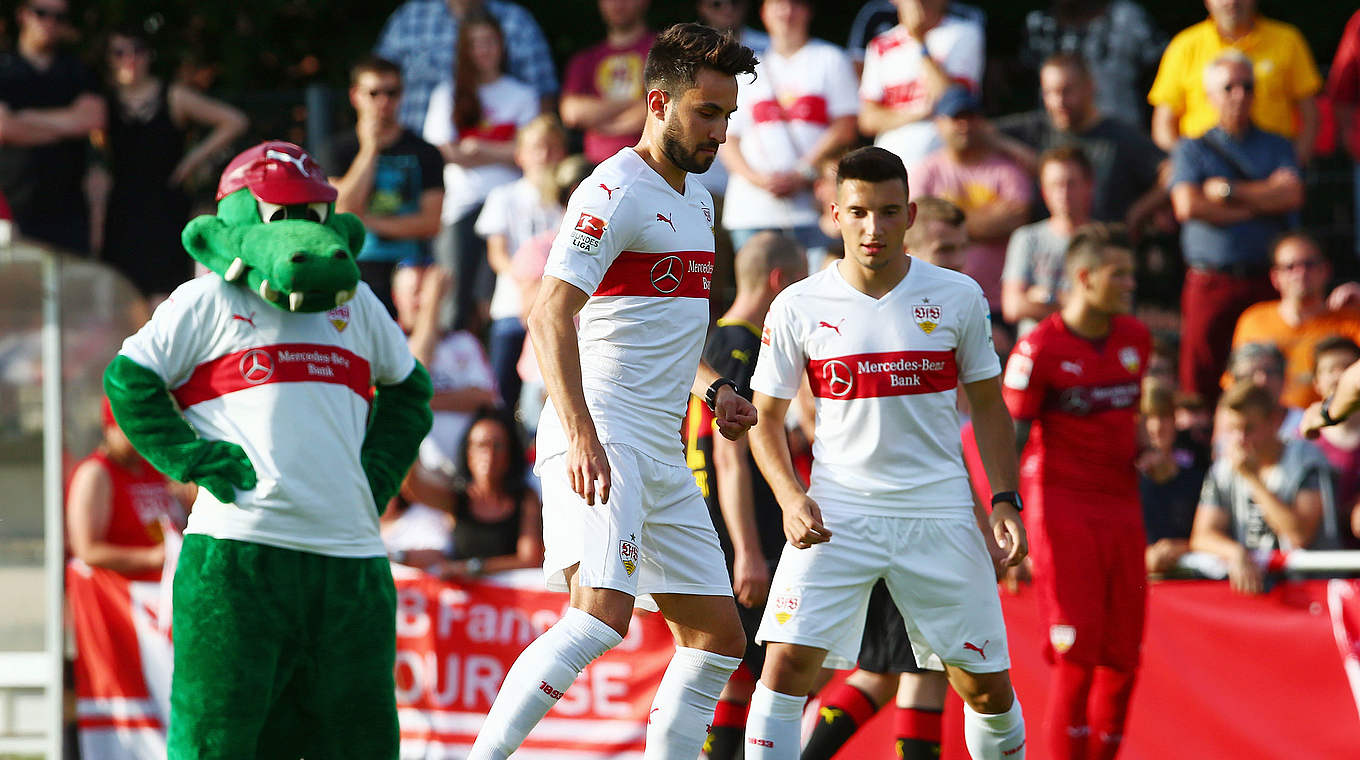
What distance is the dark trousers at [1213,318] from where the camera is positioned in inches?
371

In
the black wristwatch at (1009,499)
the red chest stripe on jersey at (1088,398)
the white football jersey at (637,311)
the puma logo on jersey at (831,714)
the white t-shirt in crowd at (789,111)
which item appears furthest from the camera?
the white t-shirt in crowd at (789,111)

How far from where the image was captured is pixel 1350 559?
7.11m

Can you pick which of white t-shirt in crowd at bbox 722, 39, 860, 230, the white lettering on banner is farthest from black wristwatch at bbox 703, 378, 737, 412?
white t-shirt in crowd at bbox 722, 39, 860, 230

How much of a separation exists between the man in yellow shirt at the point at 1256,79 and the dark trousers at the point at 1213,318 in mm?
855

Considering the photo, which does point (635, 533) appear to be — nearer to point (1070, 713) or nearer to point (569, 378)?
point (569, 378)

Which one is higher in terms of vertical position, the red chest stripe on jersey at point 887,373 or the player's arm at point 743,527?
the red chest stripe on jersey at point 887,373

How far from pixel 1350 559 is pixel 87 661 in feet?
19.8

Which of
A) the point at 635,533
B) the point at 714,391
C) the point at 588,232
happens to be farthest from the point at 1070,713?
the point at 588,232

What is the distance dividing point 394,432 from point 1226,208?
5.58 meters

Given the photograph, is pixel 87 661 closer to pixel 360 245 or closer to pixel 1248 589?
pixel 360 245

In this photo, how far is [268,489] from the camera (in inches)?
203

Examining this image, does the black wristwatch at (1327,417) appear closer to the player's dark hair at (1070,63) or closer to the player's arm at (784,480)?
the player's arm at (784,480)

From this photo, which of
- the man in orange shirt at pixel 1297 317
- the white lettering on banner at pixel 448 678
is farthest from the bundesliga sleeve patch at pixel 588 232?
the man in orange shirt at pixel 1297 317

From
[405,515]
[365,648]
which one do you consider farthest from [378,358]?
[405,515]
